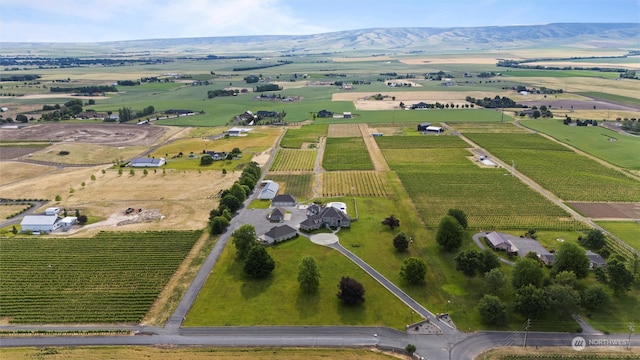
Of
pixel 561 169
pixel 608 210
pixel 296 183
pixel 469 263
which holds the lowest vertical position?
pixel 608 210

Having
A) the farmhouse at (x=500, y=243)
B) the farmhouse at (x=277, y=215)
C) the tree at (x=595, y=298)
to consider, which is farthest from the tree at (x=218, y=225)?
the tree at (x=595, y=298)

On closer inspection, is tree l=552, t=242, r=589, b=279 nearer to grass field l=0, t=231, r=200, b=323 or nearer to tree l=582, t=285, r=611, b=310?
tree l=582, t=285, r=611, b=310

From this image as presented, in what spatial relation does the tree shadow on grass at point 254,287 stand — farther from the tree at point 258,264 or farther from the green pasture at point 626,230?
the green pasture at point 626,230

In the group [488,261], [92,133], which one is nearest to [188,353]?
[488,261]

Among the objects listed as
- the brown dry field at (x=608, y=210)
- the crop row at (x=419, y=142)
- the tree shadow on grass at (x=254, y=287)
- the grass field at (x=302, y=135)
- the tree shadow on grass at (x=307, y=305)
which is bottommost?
the tree shadow on grass at (x=307, y=305)

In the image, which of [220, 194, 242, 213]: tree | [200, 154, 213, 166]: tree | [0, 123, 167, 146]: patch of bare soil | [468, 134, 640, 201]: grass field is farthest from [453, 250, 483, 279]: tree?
[0, 123, 167, 146]: patch of bare soil

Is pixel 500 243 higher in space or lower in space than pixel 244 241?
lower

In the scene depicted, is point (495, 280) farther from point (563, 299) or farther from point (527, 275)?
point (563, 299)

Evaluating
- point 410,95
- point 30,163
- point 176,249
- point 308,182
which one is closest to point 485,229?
point 308,182
